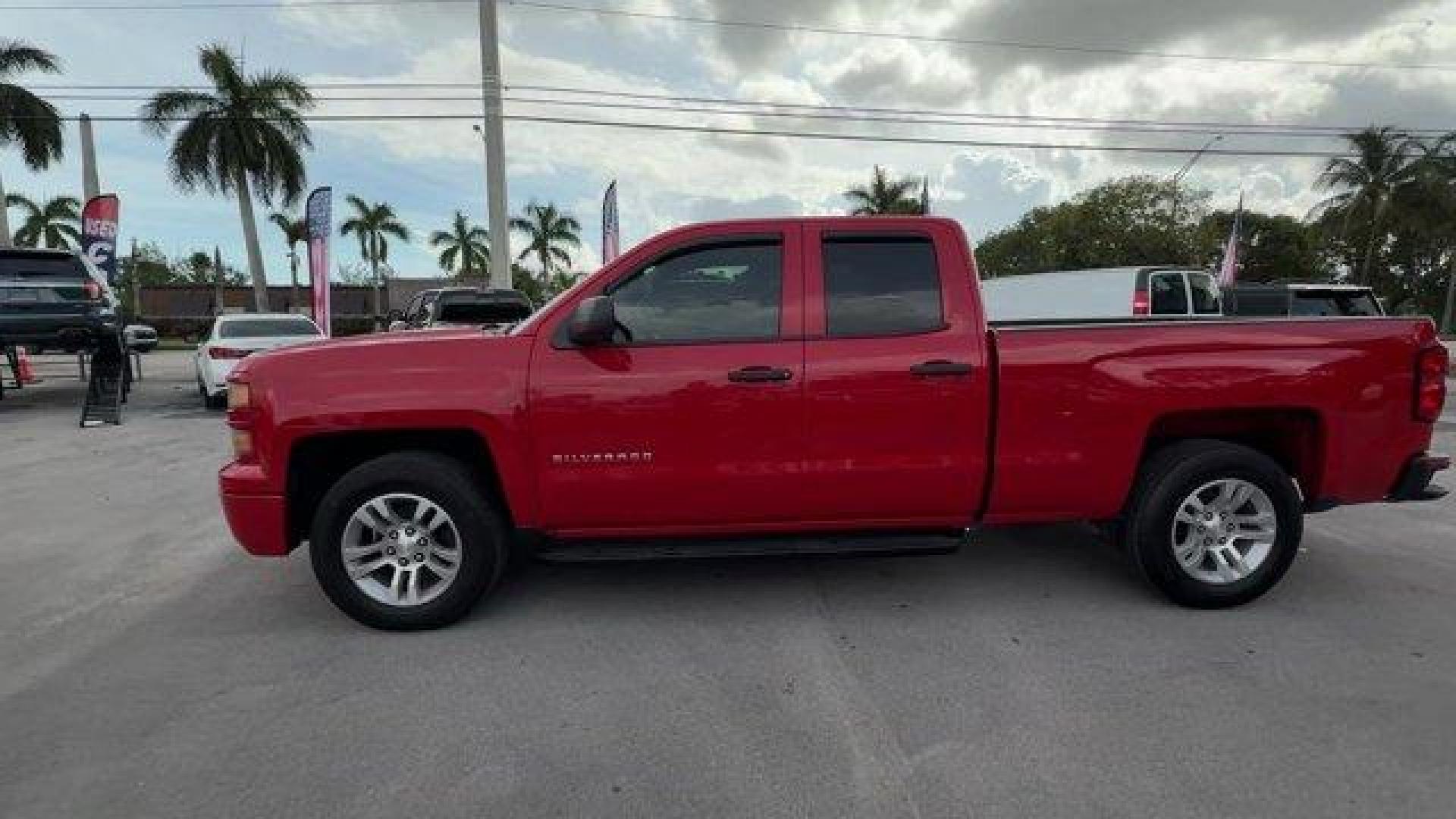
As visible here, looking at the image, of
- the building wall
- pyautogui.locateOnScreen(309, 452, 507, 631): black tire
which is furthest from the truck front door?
the building wall

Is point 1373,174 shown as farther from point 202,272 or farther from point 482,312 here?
point 202,272

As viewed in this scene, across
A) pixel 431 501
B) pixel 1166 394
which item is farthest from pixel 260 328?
pixel 1166 394

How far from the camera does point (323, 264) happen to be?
62.9 ft

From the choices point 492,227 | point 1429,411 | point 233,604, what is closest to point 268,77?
point 492,227

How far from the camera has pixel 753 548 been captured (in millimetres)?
3844

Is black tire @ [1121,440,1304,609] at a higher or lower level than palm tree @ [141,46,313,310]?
lower

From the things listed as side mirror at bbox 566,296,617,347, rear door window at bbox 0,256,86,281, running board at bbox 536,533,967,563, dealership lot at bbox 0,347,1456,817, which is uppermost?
rear door window at bbox 0,256,86,281

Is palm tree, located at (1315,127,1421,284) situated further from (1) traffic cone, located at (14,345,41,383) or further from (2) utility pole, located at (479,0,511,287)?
(1) traffic cone, located at (14,345,41,383)

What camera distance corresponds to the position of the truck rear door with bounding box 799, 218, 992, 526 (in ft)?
12.1

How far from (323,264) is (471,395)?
18.0 metres

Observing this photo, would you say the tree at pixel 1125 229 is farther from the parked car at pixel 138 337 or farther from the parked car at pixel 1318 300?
the parked car at pixel 138 337

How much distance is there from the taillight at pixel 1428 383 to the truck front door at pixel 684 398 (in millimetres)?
2981

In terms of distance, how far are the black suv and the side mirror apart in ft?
36.0

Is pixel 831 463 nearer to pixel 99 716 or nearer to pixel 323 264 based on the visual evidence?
pixel 99 716
